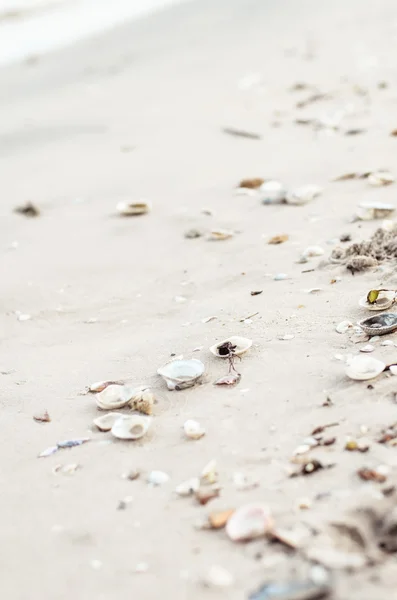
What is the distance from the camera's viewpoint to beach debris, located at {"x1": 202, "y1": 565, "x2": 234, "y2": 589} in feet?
4.87

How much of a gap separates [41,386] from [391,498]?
4.32 feet

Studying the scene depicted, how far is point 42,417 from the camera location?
230 cm

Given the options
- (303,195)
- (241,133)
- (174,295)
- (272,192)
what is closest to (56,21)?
(241,133)

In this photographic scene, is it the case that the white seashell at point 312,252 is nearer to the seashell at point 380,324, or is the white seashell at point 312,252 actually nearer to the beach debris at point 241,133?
the seashell at point 380,324

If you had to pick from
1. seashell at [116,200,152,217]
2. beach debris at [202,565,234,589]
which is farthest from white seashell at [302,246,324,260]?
beach debris at [202,565,234,589]

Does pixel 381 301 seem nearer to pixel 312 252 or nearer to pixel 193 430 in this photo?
pixel 312 252

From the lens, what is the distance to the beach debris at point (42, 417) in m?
2.28

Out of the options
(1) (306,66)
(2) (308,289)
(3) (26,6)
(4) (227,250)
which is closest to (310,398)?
(2) (308,289)

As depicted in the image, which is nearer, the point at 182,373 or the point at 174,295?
the point at 182,373

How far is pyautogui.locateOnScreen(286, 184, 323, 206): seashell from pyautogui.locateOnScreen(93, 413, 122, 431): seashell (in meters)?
1.89

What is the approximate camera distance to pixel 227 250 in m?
A: 3.37

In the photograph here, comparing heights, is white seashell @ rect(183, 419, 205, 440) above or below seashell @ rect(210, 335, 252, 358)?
above

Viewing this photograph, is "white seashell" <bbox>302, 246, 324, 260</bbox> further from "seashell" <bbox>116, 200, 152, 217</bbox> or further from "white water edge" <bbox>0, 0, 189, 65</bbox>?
"white water edge" <bbox>0, 0, 189, 65</bbox>

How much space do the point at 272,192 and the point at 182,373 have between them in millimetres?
1801
